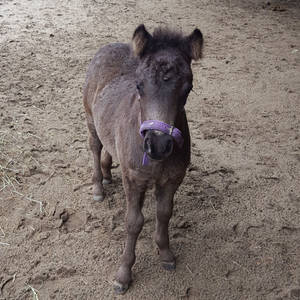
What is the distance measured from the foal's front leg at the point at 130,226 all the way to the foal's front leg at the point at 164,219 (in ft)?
0.50

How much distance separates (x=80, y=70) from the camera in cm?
679

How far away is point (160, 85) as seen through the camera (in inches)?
94.0

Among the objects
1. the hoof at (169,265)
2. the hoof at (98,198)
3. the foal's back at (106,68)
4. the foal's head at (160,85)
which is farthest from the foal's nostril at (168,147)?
the hoof at (98,198)

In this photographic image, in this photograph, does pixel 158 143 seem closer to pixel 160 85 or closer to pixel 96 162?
pixel 160 85

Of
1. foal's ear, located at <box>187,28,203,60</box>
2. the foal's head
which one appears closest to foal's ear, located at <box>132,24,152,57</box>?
the foal's head

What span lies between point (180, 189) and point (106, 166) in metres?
0.90

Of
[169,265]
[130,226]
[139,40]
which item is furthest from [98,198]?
[139,40]

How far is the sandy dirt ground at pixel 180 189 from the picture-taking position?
3139 millimetres

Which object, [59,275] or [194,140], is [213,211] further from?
[59,275]

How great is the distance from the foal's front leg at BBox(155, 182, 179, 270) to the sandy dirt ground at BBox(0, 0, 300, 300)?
0.41 feet

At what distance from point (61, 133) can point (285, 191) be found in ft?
9.87

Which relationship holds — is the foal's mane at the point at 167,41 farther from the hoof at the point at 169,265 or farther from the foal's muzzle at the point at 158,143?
the hoof at the point at 169,265

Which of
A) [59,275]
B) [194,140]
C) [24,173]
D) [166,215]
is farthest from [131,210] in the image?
[194,140]

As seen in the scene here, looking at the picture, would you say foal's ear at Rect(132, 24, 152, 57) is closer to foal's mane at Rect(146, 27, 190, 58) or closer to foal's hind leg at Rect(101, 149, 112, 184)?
foal's mane at Rect(146, 27, 190, 58)
